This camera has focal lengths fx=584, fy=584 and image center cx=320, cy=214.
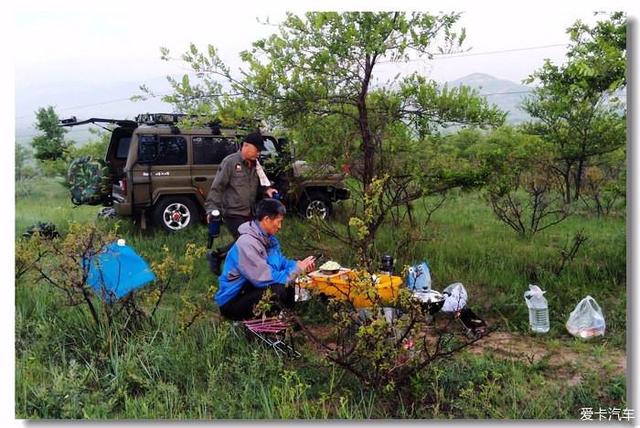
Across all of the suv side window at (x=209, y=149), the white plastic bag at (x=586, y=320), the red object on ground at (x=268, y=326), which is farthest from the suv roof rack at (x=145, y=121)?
the white plastic bag at (x=586, y=320)

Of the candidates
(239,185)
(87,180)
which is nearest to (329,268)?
(239,185)

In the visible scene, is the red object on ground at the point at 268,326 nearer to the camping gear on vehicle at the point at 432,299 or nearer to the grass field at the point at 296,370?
the grass field at the point at 296,370

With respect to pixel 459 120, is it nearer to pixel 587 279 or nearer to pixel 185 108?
pixel 587 279

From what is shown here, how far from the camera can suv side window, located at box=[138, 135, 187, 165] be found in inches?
288

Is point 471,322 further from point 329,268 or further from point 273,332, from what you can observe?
point 273,332

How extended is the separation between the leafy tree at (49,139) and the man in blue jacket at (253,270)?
306 centimetres

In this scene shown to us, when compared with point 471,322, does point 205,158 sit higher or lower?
higher

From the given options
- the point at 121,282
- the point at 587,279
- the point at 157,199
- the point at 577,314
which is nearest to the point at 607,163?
the point at 587,279

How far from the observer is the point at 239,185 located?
16.8ft

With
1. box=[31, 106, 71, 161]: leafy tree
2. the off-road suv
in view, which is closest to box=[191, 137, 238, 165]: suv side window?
the off-road suv

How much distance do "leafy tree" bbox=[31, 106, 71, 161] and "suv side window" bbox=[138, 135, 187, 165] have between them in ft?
3.45

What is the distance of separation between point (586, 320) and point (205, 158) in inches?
198

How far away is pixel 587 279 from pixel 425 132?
6.31 feet

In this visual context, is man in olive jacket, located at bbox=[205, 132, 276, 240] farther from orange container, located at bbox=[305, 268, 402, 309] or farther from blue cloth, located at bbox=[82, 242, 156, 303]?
orange container, located at bbox=[305, 268, 402, 309]
